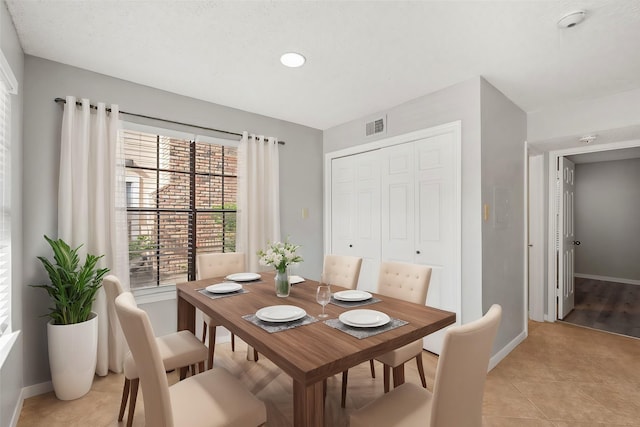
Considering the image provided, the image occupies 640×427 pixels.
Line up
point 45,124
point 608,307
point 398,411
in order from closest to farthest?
point 398,411 → point 45,124 → point 608,307

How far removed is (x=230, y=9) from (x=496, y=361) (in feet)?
11.4

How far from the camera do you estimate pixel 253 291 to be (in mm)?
2199

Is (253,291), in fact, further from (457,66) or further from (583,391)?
(583,391)

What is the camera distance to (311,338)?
1.36 metres

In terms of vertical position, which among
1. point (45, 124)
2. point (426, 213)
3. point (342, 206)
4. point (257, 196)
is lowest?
point (426, 213)

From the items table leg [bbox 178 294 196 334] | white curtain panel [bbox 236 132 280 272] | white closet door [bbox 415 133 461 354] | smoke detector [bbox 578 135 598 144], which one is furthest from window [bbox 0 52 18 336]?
smoke detector [bbox 578 135 598 144]

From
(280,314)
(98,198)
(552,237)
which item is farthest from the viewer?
(552,237)

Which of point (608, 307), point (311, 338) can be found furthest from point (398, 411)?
point (608, 307)

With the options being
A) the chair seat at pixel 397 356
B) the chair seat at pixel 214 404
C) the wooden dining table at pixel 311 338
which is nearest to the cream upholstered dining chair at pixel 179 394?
the chair seat at pixel 214 404

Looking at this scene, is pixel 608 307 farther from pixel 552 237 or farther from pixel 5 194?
pixel 5 194

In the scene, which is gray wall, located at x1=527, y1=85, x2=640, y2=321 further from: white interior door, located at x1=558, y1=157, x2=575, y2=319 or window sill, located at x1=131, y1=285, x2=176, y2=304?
window sill, located at x1=131, y1=285, x2=176, y2=304

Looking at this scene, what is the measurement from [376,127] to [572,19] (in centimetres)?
192

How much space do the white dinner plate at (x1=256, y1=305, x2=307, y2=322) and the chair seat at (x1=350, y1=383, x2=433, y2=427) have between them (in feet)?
1.63

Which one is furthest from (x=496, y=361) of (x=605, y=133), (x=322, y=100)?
(x=322, y=100)
